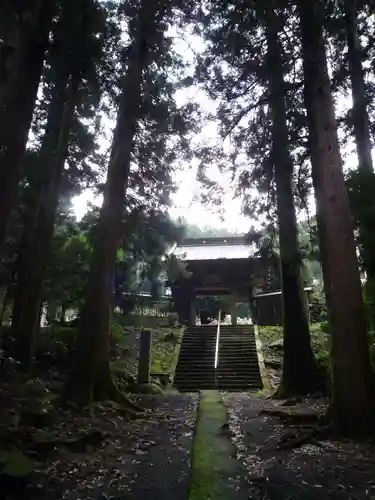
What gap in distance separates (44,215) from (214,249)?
14.1 m

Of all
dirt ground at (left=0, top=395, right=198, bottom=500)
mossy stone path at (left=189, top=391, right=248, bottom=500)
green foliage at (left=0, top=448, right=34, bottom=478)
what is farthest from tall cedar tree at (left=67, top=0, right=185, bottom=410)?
green foliage at (left=0, top=448, right=34, bottom=478)

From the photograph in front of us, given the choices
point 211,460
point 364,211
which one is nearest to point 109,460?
point 211,460

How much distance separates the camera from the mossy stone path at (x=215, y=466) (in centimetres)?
339

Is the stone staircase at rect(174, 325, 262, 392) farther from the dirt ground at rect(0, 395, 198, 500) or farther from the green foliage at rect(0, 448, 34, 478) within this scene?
the green foliage at rect(0, 448, 34, 478)

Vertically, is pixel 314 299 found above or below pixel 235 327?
above

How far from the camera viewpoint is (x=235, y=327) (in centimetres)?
1539

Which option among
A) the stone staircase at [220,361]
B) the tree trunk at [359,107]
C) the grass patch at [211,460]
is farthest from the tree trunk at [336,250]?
the stone staircase at [220,361]

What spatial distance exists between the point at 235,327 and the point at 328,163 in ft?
35.6

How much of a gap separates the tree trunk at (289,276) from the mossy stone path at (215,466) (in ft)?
8.83

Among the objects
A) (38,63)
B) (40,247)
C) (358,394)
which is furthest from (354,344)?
(40,247)

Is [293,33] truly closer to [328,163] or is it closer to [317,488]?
[328,163]

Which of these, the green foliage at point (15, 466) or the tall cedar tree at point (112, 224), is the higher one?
the tall cedar tree at point (112, 224)

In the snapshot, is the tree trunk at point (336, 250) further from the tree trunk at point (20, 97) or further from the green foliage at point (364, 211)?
the tree trunk at point (20, 97)

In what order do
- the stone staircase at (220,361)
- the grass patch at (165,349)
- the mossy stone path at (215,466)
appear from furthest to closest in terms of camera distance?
1. the grass patch at (165,349)
2. the stone staircase at (220,361)
3. the mossy stone path at (215,466)
